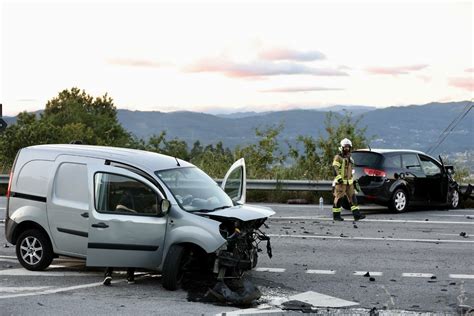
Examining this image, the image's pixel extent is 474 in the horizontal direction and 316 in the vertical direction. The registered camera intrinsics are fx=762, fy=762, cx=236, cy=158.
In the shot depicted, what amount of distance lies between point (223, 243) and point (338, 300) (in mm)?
1456

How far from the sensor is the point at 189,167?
10.3 m

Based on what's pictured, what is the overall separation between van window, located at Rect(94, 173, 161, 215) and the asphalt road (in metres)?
0.92

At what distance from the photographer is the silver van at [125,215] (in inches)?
354

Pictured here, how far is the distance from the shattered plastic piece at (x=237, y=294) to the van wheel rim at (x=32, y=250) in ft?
8.93

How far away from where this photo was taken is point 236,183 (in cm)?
1095

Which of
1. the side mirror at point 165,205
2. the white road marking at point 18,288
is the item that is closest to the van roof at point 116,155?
the side mirror at point 165,205

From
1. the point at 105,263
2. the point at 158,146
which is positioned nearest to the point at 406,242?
the point at 105,263

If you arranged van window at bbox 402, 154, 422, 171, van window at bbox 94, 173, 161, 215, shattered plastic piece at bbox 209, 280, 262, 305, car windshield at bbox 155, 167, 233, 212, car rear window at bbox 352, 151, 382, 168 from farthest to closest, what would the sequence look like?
Result: 1. van window at bbox 402, 154, 422, 171
2. car rear window at bbox 352, 151, 382, 168
3. car windshield at bbox 155, 167, 233, 212
4. van window at bbox 94, 173, 161, 215
5. shattered plastic piece at bbox 209, 280, 262, 305

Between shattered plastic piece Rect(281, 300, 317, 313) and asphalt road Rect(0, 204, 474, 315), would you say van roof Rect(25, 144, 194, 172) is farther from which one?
shattered plastic piece Rect(281, 300, 317, 313)

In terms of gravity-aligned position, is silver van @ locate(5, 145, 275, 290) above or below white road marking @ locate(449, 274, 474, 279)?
above

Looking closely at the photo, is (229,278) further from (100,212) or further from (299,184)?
(299,184)

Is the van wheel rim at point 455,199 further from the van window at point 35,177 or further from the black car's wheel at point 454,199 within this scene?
the van window at point 35,177

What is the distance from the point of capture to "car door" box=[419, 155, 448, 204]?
18.7m

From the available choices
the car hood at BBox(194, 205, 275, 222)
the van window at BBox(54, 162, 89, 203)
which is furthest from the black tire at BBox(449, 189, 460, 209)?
the van window at BBox(54, 162, 89, 203)
